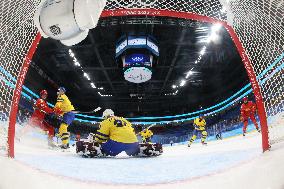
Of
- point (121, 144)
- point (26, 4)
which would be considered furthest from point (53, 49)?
point (26, 4)

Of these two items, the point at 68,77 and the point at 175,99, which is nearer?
the point at 68,77

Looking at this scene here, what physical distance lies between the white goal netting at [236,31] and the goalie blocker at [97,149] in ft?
4.59

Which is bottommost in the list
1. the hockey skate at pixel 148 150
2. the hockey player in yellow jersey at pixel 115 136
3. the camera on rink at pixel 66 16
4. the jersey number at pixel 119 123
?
the hockey skate at pixel 148 150

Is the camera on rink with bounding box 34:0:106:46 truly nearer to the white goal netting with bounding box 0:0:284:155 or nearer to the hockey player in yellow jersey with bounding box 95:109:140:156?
the white goal netting with bounding box 0:0:284:155

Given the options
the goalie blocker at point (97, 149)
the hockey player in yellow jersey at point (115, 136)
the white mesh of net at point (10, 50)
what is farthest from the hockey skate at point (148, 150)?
the white mesh of net at point (10, 50)

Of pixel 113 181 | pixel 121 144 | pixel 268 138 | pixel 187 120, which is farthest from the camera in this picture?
pixel 187 120

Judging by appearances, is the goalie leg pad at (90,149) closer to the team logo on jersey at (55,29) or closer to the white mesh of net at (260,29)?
the white mesh of net at (260,29)

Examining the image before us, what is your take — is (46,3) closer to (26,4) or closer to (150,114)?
(26,4)

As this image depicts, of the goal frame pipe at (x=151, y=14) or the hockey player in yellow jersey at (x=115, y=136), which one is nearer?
the goal frame pipe at (x=151, y=14)

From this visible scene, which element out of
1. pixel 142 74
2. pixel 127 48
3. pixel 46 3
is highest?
pixel 127 48

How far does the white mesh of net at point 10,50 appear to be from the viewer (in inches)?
78.2

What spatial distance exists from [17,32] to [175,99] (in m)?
16.1

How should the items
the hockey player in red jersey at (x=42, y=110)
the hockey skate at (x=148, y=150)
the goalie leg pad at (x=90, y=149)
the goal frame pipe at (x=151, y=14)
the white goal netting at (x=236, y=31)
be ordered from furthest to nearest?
the hockey player in red jersey at (x=42, y=110), the hockey skate at (x=148, y=150), the goalie leg pad at (x=90, y=149), the goal frame pipe at (x=151, y=14), the white goal netting at (x=236, y=31)

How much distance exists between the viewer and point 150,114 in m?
17.9
